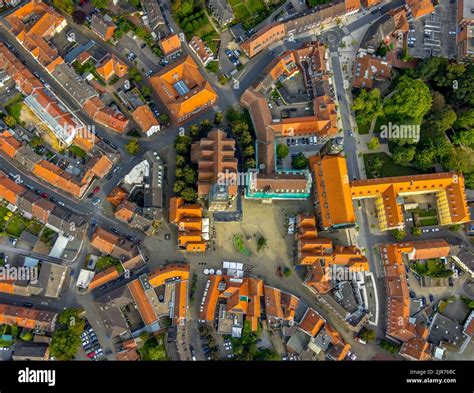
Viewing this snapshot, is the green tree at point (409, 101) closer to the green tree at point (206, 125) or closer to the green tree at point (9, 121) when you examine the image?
the green tree at point (206, 125)

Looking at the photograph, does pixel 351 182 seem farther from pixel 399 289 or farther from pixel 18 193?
pixel 18 193

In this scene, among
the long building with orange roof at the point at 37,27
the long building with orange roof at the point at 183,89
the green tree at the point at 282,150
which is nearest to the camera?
the long building with orange roof at the point at 183,89

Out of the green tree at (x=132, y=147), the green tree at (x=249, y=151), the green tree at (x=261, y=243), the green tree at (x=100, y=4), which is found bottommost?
the green tree at (x=261, y=243)

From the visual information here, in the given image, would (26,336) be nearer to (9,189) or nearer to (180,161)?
(9,189)

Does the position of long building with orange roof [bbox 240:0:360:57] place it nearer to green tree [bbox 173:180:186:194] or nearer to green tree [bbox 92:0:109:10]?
green tree [bbox 92:0:109:10]

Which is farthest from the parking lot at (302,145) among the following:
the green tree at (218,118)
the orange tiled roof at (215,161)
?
the orange tiled roof at (215,161)

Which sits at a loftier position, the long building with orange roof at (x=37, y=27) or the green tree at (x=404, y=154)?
the long building with orange roof at (x=37, y=27)

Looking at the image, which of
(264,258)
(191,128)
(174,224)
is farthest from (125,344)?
(191,128)
